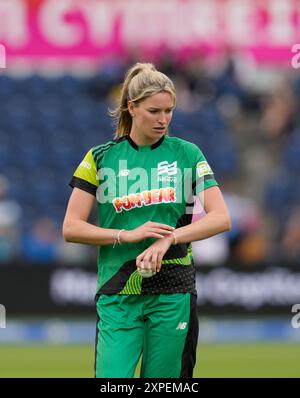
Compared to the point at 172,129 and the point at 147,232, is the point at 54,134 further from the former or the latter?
the point at 147,232

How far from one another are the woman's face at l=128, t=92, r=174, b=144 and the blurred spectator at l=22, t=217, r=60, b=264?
11.6 m

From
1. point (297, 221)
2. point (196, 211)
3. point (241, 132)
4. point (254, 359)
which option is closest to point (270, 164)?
point (241, 132)

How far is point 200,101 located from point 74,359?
11209mm

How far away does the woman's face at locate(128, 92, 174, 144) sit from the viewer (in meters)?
5.88

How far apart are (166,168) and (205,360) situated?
7.06 meters

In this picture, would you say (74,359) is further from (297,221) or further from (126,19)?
(126,19)

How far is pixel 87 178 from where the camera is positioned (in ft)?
19.9

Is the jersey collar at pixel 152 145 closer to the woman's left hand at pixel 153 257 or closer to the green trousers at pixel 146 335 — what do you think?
the woman's left hand at pixel 153 257

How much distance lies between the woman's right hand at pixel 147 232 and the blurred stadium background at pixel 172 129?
11.0 m

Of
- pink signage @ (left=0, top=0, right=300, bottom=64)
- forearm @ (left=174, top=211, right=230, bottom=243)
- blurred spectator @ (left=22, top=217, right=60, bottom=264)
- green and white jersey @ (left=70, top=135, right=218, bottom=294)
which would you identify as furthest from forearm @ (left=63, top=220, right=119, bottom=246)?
pink signage @ (left=0, top=0, right=300, bottom=64)

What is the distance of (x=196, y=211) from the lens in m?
6.16

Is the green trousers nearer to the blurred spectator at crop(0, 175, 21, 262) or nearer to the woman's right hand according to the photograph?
the woman's right hand

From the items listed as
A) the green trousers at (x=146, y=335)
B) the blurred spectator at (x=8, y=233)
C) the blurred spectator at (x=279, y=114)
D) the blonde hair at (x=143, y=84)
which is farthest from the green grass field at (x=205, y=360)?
the blurred spectator at (x=279, y=114)
